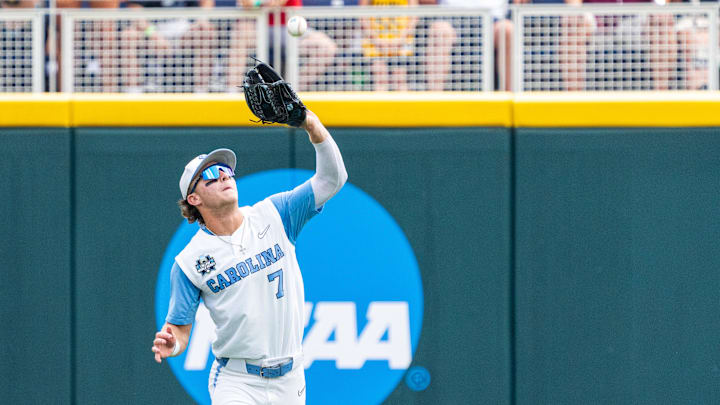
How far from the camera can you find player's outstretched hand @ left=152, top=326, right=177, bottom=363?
3412 millimetres

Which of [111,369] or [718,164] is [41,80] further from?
[718,164]

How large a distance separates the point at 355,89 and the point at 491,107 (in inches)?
30.9

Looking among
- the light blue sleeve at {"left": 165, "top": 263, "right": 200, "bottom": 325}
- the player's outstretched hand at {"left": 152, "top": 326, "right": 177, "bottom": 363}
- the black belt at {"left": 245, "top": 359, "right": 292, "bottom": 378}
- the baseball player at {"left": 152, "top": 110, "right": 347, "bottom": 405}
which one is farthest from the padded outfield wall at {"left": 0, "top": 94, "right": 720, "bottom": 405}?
the player's outstretched hand at {"left": 152, "top": 326, "right": 177, "bottom": 363}

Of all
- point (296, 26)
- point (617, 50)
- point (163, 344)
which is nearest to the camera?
point (163, 344)

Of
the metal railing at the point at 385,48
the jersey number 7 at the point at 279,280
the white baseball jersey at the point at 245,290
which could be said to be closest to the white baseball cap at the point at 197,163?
the white baseball jersey at the point at 245,290

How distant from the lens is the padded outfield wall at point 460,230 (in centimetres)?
448

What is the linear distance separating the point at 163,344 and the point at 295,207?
32.3 inches

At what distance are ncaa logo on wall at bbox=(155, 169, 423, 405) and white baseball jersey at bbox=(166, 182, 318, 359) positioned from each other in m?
0.77

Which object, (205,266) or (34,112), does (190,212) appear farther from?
(34,112)

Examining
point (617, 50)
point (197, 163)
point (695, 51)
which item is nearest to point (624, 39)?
point (617, 50)

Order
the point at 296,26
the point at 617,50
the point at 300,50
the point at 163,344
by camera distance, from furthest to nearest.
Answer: the point at 300,50 < the point at 617,50 < the point at 296,26 < the point at 163,344

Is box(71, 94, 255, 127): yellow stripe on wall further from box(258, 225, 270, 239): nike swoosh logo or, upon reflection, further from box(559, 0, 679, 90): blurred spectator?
box(559, 0, 679, 90): blurred spectator

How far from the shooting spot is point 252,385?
3.69m

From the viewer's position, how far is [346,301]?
179 inches
